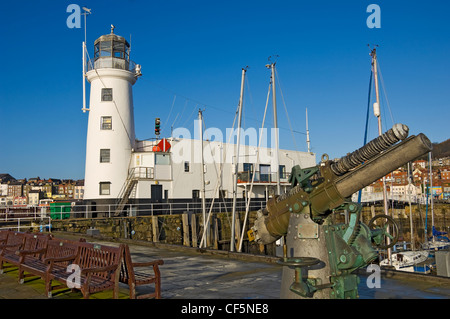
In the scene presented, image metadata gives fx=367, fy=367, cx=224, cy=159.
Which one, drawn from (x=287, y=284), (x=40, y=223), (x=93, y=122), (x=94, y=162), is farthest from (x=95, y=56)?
(x=287, y=284)

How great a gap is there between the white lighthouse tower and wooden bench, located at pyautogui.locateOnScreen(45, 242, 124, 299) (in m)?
21.9

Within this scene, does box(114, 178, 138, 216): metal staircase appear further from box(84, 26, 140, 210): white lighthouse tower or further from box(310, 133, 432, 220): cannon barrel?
box(310, 133, 432, 220): cannon barrel

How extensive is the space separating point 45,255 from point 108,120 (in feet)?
72.9

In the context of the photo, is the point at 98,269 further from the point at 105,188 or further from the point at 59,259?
the point at 105,188

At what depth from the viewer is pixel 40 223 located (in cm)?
2180

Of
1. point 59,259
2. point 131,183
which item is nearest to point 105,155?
point 131,183

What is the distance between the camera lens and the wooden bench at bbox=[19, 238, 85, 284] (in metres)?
7.52

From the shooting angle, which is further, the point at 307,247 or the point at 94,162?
the point at 94,162

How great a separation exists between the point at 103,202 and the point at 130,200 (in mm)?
2115

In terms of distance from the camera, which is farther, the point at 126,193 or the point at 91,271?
the point at 126,193

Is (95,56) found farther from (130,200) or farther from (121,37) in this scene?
(130,200)

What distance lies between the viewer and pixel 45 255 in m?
A: 8.68

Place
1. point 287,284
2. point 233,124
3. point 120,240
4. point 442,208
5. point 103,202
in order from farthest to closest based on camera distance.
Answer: point 442,208, point 103,202, point 233,124, point 120,240, point 287,284

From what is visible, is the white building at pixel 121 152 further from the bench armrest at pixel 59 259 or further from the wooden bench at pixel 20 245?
the bench armrest at pixel 59 259
